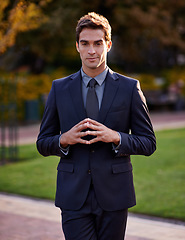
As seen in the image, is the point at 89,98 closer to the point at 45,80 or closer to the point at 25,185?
the point at 25,185

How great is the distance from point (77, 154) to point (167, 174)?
600 cm

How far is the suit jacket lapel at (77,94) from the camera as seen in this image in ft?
9.62

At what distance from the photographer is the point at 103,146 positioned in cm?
290

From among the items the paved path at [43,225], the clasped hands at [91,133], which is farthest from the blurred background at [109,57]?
the clasped hands at [91,133]

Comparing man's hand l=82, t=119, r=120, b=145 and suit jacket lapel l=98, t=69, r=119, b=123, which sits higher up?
suit jacket lapel l=98, t=69, r=119, b=123

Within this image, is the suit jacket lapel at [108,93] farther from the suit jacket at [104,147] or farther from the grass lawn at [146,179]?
the grass lawn at [146,179]

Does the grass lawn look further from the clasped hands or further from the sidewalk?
the clasped hands

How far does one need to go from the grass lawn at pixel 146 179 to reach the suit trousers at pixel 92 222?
3350 millimetres

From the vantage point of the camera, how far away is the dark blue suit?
2893 mm

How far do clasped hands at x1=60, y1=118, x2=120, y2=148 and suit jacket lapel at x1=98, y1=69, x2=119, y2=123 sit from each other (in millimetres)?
166

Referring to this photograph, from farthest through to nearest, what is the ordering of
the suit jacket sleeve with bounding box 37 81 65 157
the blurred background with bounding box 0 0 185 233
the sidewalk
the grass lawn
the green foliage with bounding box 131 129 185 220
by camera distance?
the blurred background with bounding box 0 0 185 233
the grass lawn
the green foliage with bounding box 131 129 185 220
the sidewalk
the suit jacket sleeve with bounding box 37 81 65 157

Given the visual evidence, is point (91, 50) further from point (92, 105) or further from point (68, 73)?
point (68, 73)

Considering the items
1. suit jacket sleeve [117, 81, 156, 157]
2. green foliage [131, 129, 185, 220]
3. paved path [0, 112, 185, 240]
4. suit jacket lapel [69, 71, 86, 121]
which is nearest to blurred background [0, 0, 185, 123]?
green foliage [131, 129, 185, 220]

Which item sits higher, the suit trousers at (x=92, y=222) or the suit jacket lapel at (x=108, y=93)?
the suit jacket lapel at (x=108, y=93)
